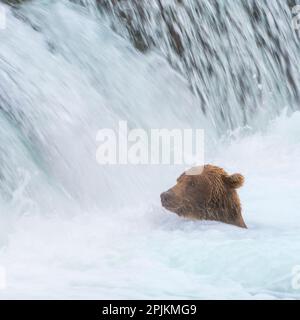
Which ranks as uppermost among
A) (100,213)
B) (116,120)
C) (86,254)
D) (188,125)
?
(188,125)

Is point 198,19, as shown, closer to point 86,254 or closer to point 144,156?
point 144,156

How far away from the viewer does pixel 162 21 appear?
7289mm

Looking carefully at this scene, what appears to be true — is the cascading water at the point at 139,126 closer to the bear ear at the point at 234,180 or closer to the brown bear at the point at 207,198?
the brown bear at the point at 207,198

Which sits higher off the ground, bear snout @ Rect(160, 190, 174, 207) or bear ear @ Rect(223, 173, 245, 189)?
bear ear @ Rect(223, 173, 245, 189)

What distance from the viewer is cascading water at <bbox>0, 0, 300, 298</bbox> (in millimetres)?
4086

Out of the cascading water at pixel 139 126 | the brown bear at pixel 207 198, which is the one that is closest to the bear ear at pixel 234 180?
the brown bear at pixel 207 198

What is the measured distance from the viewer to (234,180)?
4.71m

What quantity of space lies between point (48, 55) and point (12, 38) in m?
0.27

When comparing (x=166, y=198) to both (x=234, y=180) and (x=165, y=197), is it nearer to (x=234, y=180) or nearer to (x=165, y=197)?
(x=165, y=197)

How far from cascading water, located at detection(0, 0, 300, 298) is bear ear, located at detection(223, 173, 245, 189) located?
0.21 meters

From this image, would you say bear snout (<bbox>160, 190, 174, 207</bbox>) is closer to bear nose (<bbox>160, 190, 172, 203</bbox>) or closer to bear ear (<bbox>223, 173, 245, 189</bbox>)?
bear nose (<bbox>160, 190, 172, 203</bbox>)

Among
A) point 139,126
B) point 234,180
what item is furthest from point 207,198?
point 139,126

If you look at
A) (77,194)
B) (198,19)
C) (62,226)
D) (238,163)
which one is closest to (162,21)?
(198,19)

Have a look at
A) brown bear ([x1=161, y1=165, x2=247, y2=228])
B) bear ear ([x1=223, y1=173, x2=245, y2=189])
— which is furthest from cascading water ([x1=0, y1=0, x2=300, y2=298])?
bear ear ([x1=223, y1=173, x2=245, y2=189])
